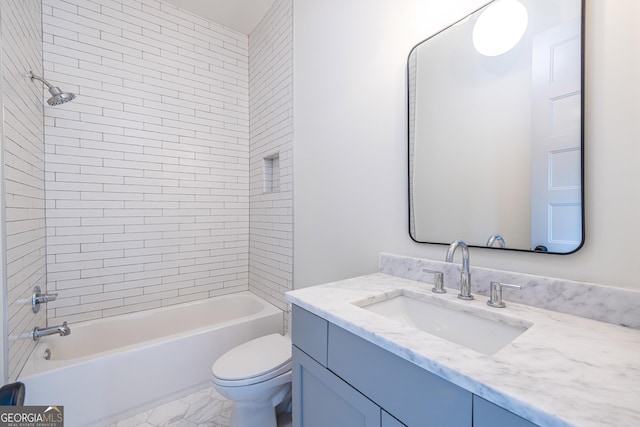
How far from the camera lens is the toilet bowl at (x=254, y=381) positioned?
4.38 feet

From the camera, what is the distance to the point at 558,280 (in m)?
0.83

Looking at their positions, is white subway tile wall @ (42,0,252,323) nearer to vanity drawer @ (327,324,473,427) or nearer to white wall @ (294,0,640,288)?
white wall @ (294,0,640,288)

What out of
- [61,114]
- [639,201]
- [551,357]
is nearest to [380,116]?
[639,201]

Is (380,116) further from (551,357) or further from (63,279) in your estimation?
(63,279)

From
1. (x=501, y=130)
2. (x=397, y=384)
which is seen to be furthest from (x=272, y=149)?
(x=397, y=384)

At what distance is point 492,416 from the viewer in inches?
19.7

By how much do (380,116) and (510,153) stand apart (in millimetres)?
654

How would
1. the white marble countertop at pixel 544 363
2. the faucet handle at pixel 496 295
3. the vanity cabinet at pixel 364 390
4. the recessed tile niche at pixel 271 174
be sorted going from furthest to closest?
the recessed tile niche at pixel 271 174 < the faucet handle at pixel 496 295 < the vanity cabinet at pixel 364 390 < the white marble countertop at pixel 544 363

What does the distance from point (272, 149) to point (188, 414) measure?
205 cm

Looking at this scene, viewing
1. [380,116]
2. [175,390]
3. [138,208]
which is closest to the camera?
Result: [380,116]

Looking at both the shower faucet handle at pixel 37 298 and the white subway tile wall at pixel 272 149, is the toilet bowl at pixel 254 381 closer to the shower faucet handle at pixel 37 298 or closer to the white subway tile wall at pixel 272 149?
the white subway tile wall at pixel 272 149

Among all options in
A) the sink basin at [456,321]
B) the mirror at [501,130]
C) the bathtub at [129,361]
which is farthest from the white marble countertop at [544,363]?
the bathtub at [129,361]

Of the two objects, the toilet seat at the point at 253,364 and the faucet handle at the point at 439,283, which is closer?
the faucet handle at the point at 439,283

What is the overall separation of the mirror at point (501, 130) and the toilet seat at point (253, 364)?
101 centimetres
